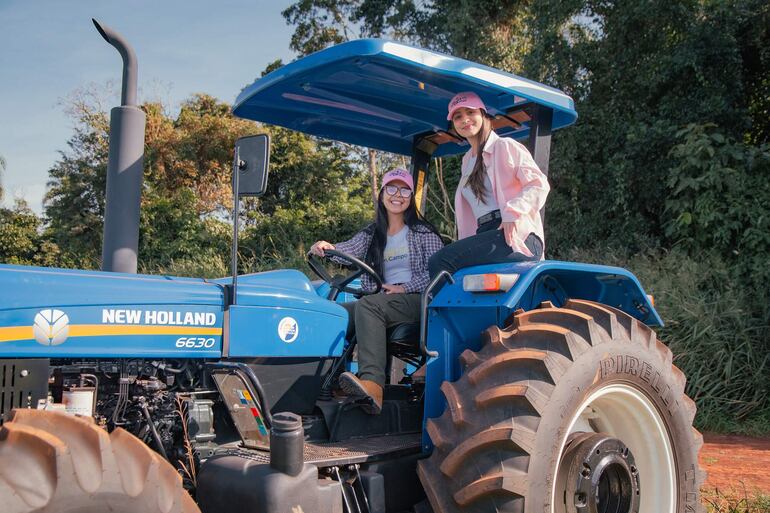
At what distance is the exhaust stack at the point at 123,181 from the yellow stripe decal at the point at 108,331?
0.49m

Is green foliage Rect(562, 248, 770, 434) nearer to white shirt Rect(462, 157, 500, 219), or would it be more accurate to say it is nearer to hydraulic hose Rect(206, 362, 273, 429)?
white shirt Rect(462, 157, 500, 219)

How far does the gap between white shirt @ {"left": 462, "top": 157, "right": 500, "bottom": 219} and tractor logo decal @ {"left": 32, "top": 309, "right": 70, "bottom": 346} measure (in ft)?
6.65

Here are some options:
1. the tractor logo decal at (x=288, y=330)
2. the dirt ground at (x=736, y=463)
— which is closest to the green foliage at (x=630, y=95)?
the dirt ground at (x=736, y=463)

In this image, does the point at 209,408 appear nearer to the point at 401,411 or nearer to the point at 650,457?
the point at 401,411

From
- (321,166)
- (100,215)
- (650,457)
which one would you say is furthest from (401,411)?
(100,215)

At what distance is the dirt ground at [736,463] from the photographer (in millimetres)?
4824

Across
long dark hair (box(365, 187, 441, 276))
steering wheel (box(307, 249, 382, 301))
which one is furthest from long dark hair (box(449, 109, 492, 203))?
steering wheel (box(307, 249, 382, 301))

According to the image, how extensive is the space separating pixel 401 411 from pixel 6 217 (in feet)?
76.6

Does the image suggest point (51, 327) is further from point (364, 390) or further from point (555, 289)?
point (555, 289)

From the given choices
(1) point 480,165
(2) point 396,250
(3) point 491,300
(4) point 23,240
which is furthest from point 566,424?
(4) point 23,240

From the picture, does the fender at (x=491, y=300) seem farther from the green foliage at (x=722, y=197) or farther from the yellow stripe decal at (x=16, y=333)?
the green foliage at (x=722, y=197)

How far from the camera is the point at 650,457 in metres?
3.39

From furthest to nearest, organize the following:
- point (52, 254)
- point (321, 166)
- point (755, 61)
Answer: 1. point (52, 254)
2. point (321, 166)
3. point (755, 61)

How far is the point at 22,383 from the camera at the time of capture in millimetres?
2348
